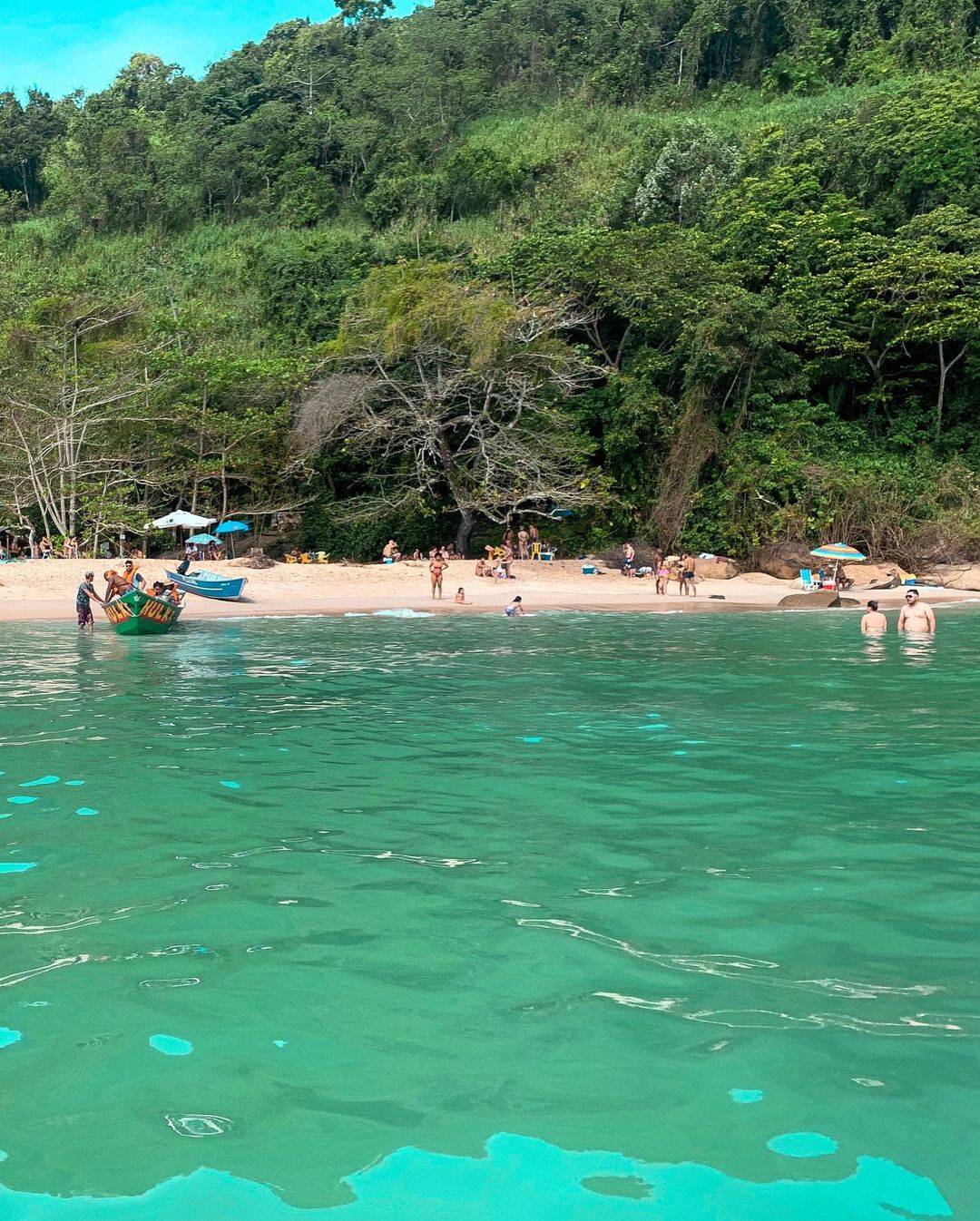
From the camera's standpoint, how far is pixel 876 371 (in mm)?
37625

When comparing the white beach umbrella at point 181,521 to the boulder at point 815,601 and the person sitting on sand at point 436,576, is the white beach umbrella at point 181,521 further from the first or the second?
the boulder at point 815,601

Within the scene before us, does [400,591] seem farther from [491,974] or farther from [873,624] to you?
[491,974]

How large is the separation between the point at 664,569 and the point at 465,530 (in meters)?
8.27

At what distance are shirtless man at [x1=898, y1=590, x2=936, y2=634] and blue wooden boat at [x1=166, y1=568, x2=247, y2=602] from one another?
16.3 metres

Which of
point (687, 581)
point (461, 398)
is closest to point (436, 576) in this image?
point (687, 581)

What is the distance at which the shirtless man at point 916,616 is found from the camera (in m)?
19.8

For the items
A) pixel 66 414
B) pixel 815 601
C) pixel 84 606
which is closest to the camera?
pixel 84 606

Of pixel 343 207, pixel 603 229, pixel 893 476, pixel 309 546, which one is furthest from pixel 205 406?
pixel 343 207

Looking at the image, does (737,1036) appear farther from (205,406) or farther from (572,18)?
(572,18)

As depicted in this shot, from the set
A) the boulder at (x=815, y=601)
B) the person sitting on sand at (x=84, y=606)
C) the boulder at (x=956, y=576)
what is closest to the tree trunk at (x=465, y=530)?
the boulder at (x=815, y=601)

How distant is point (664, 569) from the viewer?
3089 cm

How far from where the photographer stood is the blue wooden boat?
27.3m

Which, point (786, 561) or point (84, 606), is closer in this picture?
point (84, 606)

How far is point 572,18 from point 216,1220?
82.5 metres
